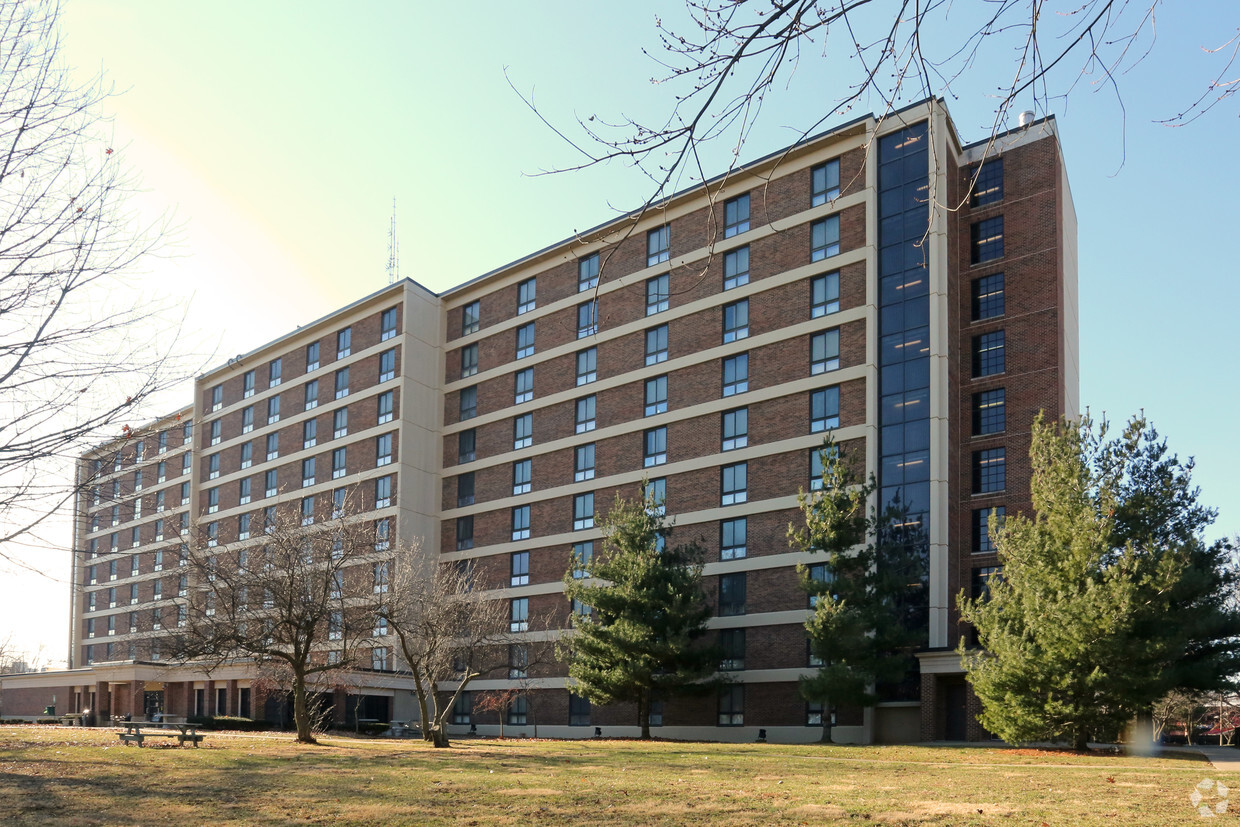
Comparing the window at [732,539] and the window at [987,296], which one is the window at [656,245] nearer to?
the window at [732,539]

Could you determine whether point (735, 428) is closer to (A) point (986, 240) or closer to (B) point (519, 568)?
(A) point (986, 240)

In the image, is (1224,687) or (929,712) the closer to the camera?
(1224,687)

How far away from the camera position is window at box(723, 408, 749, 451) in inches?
1989

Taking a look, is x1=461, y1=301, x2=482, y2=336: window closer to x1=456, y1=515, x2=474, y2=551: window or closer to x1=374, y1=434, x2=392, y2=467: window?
x1=374, y1=434, x2=392, y2=467: window

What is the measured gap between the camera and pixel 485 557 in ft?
200

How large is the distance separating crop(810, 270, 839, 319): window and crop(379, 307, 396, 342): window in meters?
29.0

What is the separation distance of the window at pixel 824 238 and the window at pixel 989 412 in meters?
9.49

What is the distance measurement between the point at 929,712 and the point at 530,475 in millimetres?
26707

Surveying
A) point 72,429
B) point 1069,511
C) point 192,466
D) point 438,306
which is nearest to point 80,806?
point 72,429

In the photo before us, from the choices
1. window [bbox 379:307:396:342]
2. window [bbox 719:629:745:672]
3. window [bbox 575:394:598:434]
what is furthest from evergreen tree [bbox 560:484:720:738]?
window [bbox 379:307:396:342]

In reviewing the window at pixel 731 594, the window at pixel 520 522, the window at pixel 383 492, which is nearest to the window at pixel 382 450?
the window at pixel 383 492

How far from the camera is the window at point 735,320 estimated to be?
5184cm

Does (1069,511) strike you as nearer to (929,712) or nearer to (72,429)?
(929,712)

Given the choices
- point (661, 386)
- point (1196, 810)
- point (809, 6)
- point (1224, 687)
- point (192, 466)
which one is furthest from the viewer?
point (192, 466)
